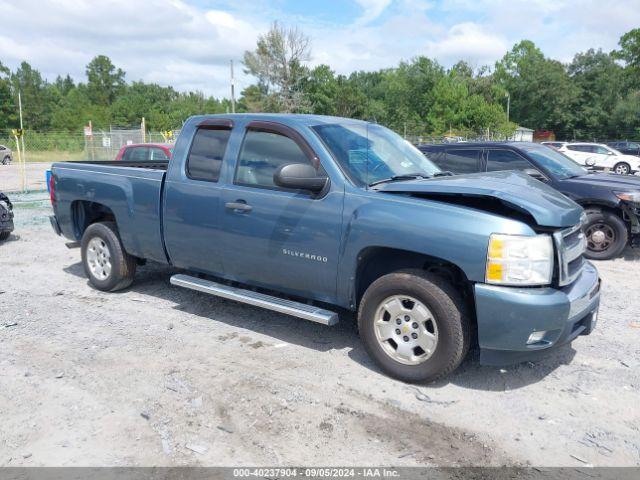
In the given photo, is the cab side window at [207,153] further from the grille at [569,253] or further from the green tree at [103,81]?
the green tree at [103,81]

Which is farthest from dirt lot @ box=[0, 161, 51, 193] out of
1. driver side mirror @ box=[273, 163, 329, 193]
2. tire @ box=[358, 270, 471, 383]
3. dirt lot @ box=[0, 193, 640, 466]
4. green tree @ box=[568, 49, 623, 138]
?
green tree @ box=[568, 49, 623, 138]

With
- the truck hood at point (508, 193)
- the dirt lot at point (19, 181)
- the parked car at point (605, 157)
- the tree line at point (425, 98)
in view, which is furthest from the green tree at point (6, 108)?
the truck hood at point (508, 193)

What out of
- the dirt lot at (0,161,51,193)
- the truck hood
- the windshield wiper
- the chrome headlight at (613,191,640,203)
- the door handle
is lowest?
the dirt lot at (0,161,51,193)

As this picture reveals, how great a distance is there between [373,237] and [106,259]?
3599 millimetres

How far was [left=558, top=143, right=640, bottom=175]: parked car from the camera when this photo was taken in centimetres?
2705

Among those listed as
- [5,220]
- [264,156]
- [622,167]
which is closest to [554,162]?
[264,156]

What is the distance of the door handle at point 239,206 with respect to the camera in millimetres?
Answer: 4766

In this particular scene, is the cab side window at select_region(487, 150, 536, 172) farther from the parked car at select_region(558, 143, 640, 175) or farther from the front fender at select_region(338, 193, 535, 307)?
the parked car at select_region(558, 143, 640, 175)

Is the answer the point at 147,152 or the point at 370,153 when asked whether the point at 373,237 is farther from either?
the point at 147,152

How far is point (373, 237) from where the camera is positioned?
4.08 metres

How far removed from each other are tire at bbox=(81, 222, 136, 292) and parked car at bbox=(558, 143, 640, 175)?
25043mm

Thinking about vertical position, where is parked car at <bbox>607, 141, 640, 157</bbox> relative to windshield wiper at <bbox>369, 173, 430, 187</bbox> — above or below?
above

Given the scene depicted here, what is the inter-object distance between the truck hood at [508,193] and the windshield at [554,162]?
430cm

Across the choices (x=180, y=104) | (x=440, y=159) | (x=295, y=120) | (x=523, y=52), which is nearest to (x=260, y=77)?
(x=180, y=104)
